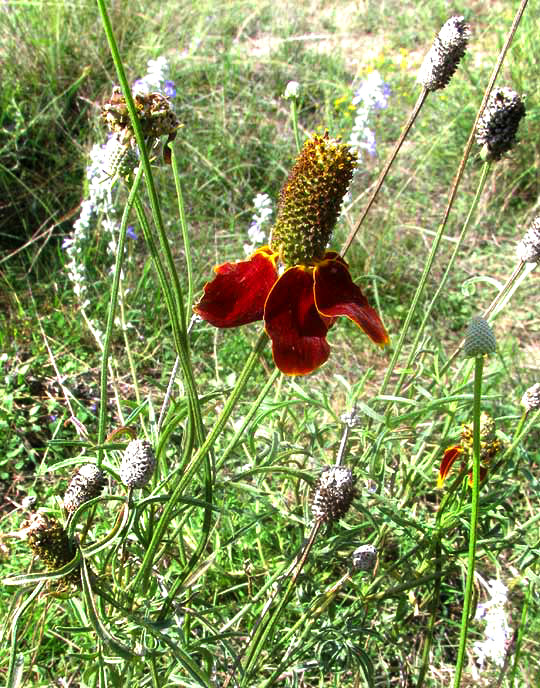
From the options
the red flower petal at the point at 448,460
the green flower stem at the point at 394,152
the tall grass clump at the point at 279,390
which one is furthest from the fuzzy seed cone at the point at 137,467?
the red flower petal at the point at 448,460

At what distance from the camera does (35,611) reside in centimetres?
157

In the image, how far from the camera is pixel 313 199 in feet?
3.26

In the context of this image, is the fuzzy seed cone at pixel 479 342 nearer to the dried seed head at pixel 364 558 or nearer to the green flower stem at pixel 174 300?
the green flower stem at pixel 174 300

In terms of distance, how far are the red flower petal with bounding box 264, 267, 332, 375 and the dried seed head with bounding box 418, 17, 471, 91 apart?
1.81 ft

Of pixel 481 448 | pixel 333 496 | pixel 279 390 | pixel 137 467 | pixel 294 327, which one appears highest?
pixel 294 327

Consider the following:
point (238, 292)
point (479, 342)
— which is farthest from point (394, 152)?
point (479, 342)

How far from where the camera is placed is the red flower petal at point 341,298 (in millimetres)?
981

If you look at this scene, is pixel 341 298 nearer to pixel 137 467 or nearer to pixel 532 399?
pixel 137 467

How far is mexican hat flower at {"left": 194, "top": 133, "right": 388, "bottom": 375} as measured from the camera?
0.97m

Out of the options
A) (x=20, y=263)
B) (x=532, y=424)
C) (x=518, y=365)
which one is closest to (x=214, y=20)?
(x=20, y=263)

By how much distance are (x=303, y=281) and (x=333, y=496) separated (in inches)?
12.6

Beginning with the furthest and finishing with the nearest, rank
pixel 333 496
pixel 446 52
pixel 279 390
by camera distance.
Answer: pixel 279 390
pixel 446 52
pixel 333 496

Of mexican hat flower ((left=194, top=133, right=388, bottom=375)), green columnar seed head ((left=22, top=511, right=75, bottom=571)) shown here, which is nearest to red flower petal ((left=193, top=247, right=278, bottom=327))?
mexican hat flower ((left=194, top=133, right=388, bottom=375))

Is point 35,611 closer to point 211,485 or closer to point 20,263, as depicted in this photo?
point 211,485
